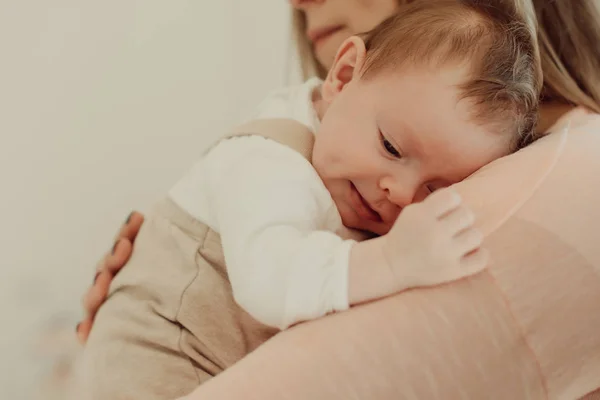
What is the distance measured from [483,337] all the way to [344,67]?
1.46ft

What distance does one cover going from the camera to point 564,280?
507mm

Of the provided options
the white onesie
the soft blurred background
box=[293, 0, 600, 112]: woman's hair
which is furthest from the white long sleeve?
the soft blurred background

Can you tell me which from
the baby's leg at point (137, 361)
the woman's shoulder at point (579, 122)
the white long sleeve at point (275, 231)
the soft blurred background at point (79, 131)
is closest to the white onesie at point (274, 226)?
the white long sleeve at point (275, 231)

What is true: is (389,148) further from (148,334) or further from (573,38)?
(573,38)

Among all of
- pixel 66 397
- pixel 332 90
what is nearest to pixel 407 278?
pixel 332 90

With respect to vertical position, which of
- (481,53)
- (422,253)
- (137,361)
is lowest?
(137,361)

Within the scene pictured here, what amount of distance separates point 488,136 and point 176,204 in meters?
0.42

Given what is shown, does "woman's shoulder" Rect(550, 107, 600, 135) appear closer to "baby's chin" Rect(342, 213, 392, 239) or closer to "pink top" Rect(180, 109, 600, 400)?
"pink top" Rect(180, 109, 600, 400)

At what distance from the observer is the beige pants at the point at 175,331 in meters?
0.77

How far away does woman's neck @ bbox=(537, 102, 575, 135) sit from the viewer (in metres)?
0.82

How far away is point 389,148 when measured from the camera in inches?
29.0

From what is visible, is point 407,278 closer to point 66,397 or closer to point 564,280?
point 564,280

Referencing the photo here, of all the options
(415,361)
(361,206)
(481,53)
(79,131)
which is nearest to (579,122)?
(481,53)

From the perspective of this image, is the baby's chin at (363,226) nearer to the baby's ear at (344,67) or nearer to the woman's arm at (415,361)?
the baby's ear at (344,67)
